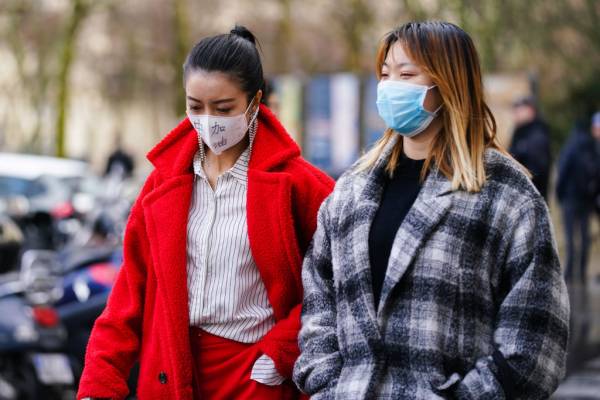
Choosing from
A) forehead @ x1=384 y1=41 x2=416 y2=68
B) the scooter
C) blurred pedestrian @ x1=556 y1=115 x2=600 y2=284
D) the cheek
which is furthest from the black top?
blurred pedestrian @ x1=556 y1=115 x2=600 y2=284

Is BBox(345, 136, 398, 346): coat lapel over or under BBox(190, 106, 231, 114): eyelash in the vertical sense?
under

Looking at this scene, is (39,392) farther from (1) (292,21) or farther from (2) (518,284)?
(1) (292,21)

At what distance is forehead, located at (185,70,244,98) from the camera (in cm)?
339

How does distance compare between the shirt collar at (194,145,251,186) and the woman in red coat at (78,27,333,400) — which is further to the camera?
the shirt collar at (194,145,251,186)

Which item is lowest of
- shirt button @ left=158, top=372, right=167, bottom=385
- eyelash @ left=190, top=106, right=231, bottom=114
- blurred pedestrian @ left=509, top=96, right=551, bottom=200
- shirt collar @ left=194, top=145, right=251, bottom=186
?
blurred pedestrian @ left=509, top=96, right=551, bottom=200

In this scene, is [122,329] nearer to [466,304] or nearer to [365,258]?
[365,258]

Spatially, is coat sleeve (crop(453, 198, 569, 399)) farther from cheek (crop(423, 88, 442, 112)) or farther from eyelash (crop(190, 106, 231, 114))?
eyelash (crop(190, 106, 231, 114))

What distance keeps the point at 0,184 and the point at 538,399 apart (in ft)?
49.4

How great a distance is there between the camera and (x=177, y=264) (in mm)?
3422

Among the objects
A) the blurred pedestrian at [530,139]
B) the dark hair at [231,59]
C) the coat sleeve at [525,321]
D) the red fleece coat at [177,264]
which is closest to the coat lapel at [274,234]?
the red fleece coat at [177,264]

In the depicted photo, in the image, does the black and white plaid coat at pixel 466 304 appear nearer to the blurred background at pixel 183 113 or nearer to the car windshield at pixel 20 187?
the blurred background at pixel 183 113

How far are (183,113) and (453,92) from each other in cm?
2538

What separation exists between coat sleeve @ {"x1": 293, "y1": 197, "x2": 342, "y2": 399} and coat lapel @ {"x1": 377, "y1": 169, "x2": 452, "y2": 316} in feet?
0.70

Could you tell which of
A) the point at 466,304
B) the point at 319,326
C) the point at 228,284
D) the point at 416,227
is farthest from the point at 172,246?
the point at 466,304
